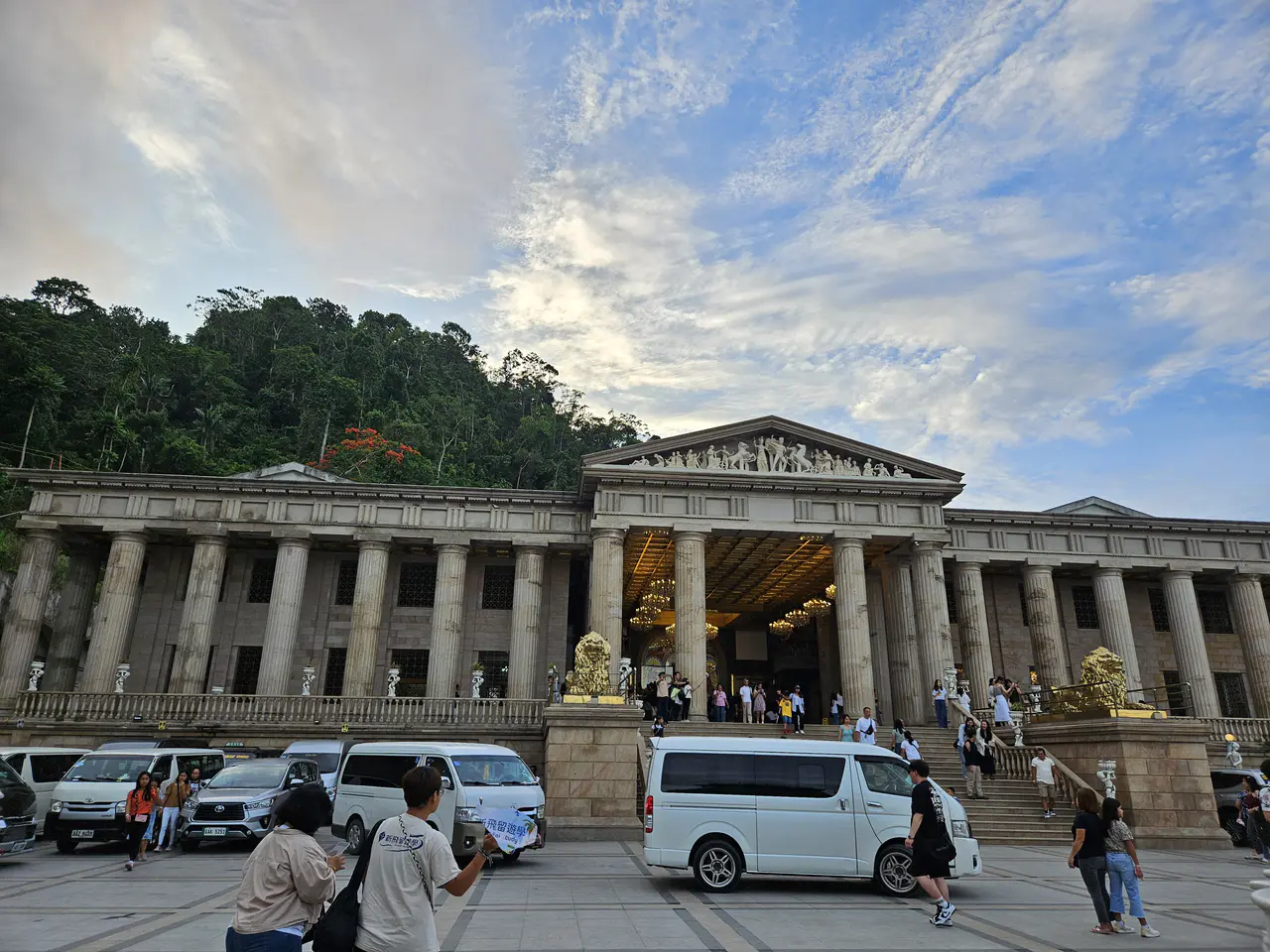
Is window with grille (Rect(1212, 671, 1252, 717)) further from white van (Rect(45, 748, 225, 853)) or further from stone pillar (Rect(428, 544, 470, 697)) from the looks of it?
white van (Rect(45, 748, 225, 853))

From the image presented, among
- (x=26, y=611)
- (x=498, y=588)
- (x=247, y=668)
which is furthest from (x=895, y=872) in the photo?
(x=26, y=611)

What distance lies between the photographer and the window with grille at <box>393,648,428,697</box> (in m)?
34.8

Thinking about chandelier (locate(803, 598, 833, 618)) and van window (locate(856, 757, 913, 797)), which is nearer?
van window (locate(856, 757, 913, 797))

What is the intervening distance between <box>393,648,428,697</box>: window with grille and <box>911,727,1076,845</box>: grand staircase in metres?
21.3

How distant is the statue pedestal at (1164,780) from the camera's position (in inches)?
742

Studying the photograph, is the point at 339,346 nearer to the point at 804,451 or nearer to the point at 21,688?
the point at 21,688

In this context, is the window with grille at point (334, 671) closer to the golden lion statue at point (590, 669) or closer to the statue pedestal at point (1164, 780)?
the golden lion statue at point (590, 669)

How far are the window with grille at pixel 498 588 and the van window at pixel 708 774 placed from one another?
80.6ft

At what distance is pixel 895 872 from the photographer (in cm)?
1209

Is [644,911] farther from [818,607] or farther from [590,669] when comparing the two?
[818,607]

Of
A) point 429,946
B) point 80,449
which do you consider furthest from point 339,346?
point 429,946

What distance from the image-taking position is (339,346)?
8319 centimetres

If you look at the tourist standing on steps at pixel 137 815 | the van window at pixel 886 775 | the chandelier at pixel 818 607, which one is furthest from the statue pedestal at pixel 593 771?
the chandelier at pixel 818 607

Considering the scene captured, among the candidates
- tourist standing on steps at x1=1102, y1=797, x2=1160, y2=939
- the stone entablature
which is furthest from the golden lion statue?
the stone entablature
